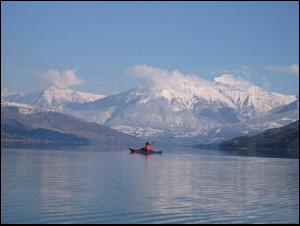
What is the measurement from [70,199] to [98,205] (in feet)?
20.3

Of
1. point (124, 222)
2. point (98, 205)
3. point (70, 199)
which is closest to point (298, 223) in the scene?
point (124, 222)

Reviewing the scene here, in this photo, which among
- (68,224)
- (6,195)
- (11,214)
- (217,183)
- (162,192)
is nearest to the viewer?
(68,224)

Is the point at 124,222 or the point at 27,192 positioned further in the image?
the point at 27,192

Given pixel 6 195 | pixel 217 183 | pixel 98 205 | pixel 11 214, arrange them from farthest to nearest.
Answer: pixel 217 183 → pixel 6 195 → pixel 98 205 → pixel 11 214

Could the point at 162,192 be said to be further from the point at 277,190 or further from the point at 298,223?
the point at 298,223

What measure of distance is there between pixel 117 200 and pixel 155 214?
37.0 ft

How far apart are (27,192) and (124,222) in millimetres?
25497

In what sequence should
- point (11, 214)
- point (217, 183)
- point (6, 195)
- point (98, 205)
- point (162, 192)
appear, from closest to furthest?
point (11, 214)
point (98, 205)
point (6, 195)
point (162, 192)
point (217, 183)

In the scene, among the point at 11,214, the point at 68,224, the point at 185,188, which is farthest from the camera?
the point at 185,188

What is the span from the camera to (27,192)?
8488 centimetres

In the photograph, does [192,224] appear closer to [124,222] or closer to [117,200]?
[124,222]

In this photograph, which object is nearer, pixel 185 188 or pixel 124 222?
pixel 124 222

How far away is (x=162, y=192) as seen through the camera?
93.1m

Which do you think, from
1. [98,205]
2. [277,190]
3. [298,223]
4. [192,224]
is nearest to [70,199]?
[98,205]
